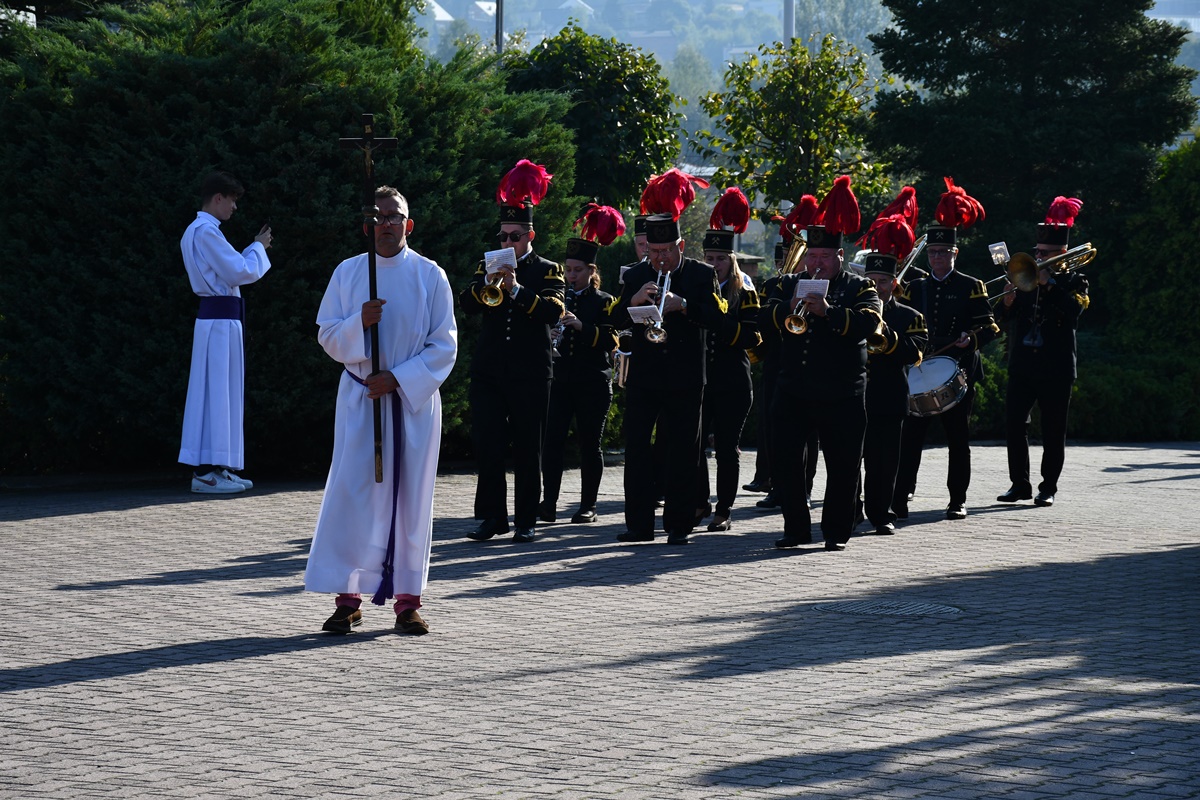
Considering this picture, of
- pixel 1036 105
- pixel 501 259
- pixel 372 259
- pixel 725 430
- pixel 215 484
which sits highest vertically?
pixel 1036 105

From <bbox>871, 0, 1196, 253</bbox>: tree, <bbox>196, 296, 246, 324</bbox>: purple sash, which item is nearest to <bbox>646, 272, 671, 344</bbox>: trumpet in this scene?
<bbox>196, 296, 246, 324</bbox>: purple sash

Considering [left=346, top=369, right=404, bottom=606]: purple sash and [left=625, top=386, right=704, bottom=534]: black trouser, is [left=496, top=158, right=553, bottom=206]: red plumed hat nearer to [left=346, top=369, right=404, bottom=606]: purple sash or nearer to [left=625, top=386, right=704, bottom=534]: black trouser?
[left=625, top=386, right=704, bottom=534]: black trouser

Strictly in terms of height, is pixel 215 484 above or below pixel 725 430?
below

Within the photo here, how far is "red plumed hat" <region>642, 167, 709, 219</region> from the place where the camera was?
11.4 meters

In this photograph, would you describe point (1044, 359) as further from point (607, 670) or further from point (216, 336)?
point (607, 670)

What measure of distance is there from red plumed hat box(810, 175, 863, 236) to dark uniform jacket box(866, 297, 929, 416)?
1276 mm

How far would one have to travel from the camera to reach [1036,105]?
30000 mm

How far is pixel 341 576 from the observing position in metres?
8.12

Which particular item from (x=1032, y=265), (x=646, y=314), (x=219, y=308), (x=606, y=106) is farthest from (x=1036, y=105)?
(x=646, y=314)

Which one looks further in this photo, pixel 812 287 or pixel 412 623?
pixel 812 287

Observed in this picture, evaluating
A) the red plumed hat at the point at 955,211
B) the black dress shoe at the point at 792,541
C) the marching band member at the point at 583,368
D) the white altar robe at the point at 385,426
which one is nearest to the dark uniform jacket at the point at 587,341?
the marching band member at the point at 583,368

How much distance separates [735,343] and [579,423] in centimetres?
148

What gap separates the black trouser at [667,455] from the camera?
37.3 ft

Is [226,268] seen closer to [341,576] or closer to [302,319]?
[302,319]
